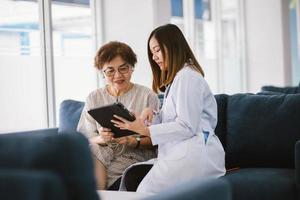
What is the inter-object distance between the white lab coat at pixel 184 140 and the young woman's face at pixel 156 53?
157 millimetres

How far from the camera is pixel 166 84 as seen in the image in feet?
9.43

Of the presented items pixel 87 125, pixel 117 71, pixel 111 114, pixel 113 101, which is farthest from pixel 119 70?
pixel 111 114

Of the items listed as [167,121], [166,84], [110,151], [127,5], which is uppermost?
[127,5]

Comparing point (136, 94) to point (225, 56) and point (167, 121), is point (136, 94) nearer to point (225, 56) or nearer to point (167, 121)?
point (167, 121)

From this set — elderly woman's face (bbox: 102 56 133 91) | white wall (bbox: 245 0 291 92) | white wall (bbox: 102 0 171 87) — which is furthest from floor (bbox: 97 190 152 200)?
white wall (bbox: 245 0 291 92)

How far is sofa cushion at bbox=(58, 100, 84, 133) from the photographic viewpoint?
357cm

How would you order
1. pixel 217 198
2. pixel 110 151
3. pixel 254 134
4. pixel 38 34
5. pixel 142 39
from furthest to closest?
pixel 142 39 < pixel 38 34 < pixel 254 134 < pixel 110 151 < pixel 217 198

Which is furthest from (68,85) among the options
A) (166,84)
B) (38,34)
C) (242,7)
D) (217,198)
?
(242,7)

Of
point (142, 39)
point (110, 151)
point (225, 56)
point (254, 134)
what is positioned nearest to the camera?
point (110, 151)

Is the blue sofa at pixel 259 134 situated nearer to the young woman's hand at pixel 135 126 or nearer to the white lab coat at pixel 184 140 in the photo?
the white lab coat at pixel 184 140

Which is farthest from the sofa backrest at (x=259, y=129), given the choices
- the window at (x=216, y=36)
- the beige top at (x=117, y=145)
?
the window at (x=216, y=36)

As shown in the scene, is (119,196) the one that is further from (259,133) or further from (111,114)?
(259,133)

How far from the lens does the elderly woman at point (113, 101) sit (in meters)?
2.98

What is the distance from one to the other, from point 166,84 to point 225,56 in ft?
16.2
